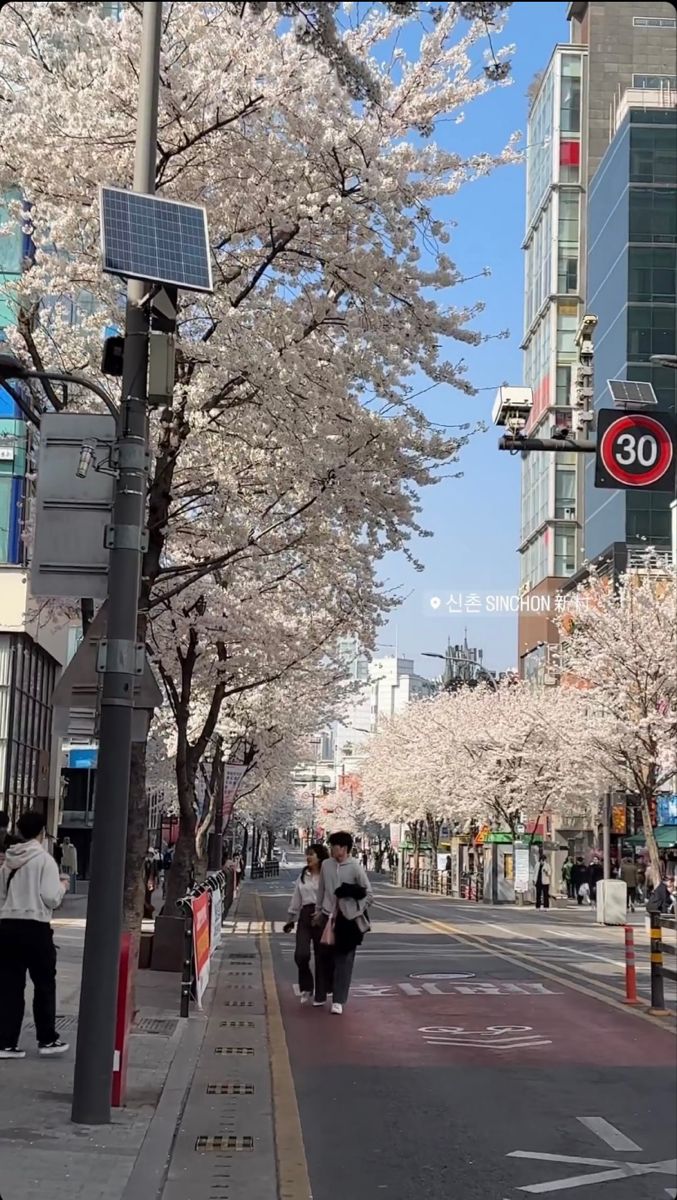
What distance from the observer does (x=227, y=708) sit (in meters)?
36.8

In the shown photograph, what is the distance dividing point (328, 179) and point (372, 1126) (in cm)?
893

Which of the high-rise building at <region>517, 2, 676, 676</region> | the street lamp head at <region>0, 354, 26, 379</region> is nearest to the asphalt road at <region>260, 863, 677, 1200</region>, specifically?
the street lamp head at <region>0, 354, 26, 379</region>

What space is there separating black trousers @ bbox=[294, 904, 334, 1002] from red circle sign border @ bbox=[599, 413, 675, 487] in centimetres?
547

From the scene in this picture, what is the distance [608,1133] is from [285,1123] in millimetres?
3273

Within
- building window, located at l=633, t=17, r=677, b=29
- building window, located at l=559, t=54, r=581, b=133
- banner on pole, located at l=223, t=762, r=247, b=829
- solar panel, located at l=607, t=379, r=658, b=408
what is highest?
building window, located at l=559, t=54, r=581, b=133

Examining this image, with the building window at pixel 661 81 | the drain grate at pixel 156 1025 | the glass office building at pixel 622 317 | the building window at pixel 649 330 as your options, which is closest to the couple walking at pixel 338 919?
the drain grate at pixel 156 1025

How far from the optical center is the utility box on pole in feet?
27.6

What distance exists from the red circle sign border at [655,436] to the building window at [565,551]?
2606 inches

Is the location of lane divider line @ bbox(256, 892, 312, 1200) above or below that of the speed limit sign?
below

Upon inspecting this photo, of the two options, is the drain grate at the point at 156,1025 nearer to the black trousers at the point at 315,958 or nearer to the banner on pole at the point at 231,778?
the black trousers at the point at 315,958

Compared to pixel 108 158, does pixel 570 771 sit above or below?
below

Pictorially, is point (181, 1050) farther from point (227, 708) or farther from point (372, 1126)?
point (227, 708)

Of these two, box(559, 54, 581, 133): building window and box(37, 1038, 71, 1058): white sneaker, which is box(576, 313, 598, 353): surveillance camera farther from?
box(559, 54, 581, 133): building window

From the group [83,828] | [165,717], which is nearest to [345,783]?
[83,828]
